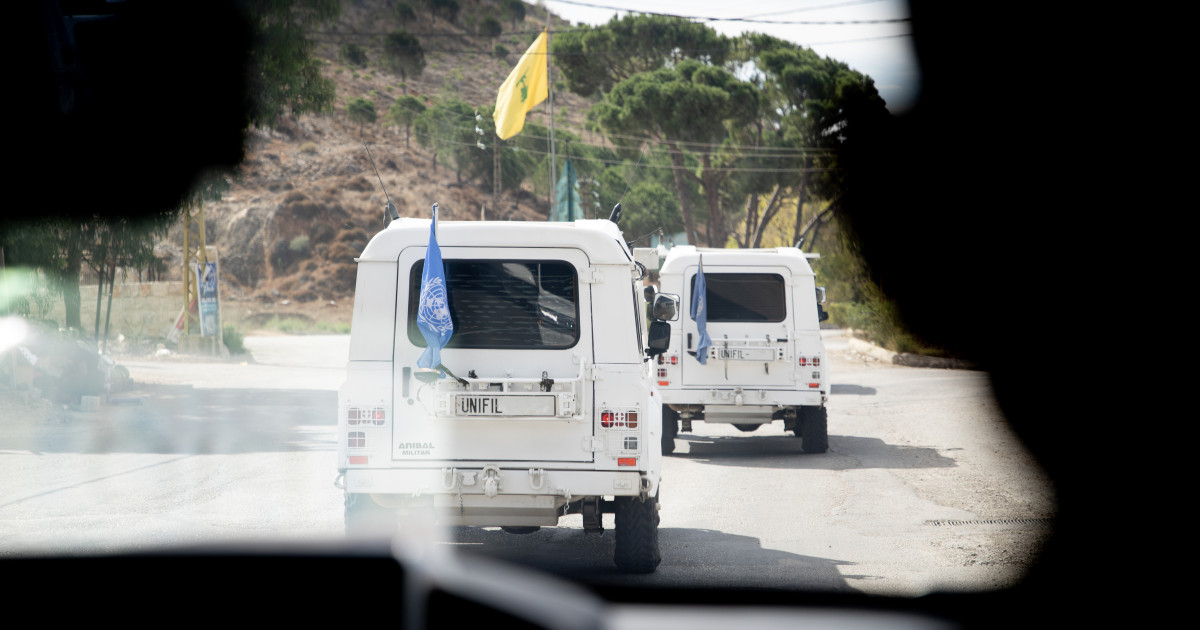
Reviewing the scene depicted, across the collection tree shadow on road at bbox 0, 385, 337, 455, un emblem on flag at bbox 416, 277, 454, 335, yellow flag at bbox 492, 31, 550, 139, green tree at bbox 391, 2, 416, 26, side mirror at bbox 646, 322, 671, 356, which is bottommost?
tree shadow on road at bbox 0, 385, 337, 455

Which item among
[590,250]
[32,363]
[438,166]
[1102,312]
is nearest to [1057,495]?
[590,250]

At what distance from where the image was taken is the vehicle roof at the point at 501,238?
277 inches

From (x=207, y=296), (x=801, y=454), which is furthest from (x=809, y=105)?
(x=801, y=454)

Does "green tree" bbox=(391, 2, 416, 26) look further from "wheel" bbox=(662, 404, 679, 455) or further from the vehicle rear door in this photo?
"wheel" bbox=(662, 404, 679, 455)

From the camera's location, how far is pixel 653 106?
173 ft

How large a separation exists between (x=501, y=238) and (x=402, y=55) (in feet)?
332

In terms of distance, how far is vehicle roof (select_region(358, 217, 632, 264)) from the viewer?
23.1 ft

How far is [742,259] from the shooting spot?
45.4 feet

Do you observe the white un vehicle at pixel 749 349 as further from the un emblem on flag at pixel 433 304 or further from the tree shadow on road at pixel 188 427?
the un emblem on flag at pixel 433 304

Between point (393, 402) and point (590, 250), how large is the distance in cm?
153

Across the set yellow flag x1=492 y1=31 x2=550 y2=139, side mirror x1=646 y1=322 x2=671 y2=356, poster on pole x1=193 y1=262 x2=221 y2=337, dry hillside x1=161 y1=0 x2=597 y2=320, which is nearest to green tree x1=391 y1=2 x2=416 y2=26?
dry hillside x1=161 y1=0 x2=597 y2=320

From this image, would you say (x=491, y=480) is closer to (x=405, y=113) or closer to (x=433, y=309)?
(x=433, y=309)

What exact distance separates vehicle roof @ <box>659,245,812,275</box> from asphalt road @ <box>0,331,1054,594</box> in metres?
2.28

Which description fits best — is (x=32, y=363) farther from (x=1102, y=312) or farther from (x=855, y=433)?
(x=1102, y=312)
